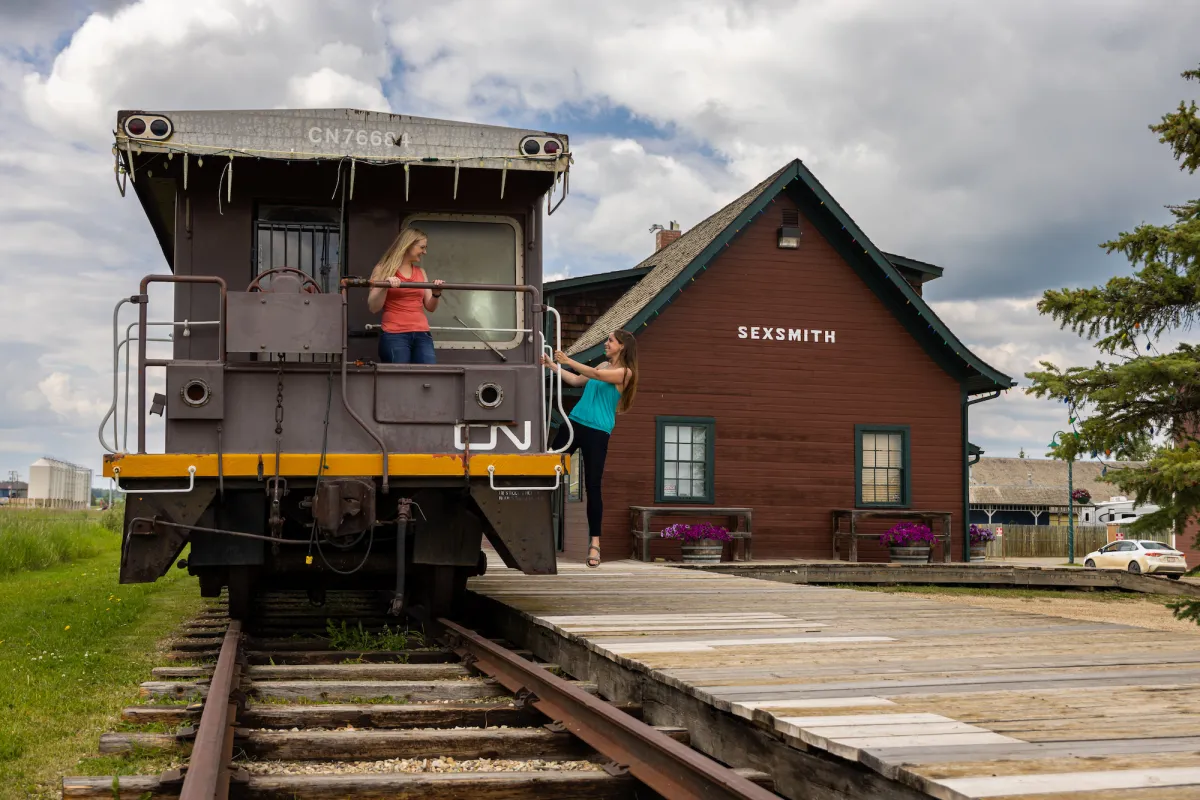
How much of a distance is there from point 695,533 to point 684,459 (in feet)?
5.55

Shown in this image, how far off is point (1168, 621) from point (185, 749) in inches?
593

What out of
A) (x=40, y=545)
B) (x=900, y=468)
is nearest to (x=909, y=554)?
(x=900, y=468)

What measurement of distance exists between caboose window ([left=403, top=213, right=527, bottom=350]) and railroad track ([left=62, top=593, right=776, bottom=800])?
1.99 metres

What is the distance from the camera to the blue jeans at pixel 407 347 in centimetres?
696

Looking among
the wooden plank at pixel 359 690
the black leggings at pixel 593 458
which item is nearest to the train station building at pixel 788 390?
the black leggings at pixel 593 458

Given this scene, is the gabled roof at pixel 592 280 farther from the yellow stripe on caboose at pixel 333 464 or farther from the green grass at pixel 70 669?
the yellow stripe on caboose at pixel 333 464

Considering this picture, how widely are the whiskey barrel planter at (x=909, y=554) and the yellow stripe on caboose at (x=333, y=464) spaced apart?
1307 centimetres

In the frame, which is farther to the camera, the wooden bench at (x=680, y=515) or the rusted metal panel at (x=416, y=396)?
the wooden bench at (x=680, y=515)

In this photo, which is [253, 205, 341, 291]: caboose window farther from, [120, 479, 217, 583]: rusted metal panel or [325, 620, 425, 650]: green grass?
[325, 620, 425, 650]: green grass

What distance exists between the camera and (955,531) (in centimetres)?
2017

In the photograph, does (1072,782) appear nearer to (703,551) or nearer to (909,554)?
(703,551)

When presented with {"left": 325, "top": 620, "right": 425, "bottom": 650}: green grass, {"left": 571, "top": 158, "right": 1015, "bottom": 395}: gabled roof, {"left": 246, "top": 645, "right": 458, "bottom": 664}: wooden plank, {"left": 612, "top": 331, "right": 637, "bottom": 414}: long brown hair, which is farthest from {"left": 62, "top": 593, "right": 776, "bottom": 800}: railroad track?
{"left": 571, "top": 158, "right": 1015, "bottom": 395}: gabled roof

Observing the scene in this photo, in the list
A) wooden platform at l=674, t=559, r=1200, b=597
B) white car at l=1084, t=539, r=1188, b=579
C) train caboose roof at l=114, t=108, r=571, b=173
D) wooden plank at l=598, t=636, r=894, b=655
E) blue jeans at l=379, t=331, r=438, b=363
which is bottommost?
white car at l=1084, t=539, r=1188, b=579

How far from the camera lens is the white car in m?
32.4
